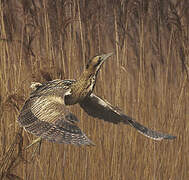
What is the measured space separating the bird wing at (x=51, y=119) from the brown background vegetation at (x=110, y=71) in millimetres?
393

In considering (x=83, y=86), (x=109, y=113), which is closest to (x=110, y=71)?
(x=109, y=113)

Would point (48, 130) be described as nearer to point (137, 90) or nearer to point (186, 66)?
point (137, 90)

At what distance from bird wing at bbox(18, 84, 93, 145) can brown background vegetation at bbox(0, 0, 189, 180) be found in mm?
393

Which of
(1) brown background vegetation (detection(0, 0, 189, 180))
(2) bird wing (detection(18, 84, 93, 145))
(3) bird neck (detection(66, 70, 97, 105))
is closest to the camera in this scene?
(2) bird wing (detection(18, 84, 93, 145))

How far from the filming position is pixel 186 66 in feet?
6.75

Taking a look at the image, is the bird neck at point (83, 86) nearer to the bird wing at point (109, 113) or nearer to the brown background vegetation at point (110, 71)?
the bird wing at point (109, 113)

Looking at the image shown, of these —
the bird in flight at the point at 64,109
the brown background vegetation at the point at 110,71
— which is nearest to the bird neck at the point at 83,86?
the bird in flight at the point at 64,109

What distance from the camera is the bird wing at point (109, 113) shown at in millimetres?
1167

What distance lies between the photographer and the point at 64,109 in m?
0.99

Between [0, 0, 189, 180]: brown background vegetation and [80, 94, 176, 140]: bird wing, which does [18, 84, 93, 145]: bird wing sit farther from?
[0, 0, 189, 180]: brown background vegetation

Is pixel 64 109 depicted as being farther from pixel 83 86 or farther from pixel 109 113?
pixel 109 113

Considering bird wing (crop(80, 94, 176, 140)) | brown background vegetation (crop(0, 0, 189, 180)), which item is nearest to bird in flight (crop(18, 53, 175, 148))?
bird wing (crop(80, 94, 176, 140))

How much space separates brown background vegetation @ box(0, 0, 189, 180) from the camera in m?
1.72

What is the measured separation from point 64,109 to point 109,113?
0.27 meters
